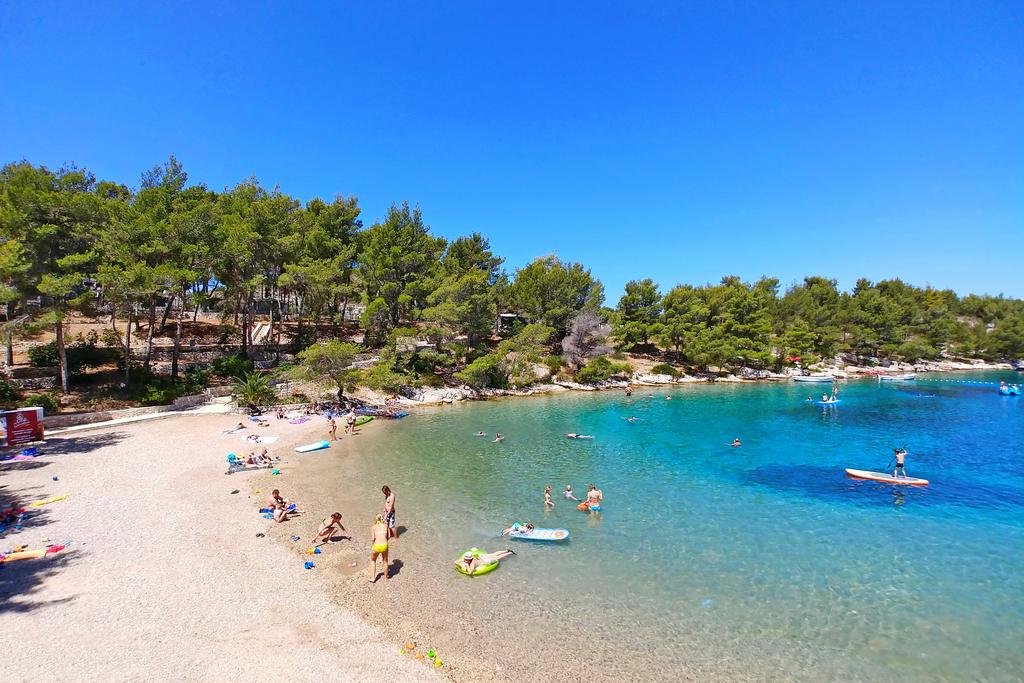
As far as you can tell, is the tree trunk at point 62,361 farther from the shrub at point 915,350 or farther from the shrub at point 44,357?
the shrub at point 915,350

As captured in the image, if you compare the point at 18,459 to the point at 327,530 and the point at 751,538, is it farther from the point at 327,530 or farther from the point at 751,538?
the point at 751,538

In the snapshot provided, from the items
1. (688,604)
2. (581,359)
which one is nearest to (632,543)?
(688,604)

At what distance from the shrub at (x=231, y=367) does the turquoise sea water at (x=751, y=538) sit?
14.5m

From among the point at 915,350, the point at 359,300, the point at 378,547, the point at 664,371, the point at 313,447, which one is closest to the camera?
the point at 378,547

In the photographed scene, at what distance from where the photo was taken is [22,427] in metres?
20.8

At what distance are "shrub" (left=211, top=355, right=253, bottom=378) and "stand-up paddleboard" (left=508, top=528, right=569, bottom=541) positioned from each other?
97.0ft

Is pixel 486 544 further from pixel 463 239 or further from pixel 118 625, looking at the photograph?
pixel 463 239

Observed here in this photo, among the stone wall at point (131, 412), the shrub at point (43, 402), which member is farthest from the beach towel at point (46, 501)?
the shrub at point (43, 402)

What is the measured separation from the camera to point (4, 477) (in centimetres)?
1698

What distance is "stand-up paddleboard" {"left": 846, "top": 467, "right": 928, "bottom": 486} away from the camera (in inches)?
794

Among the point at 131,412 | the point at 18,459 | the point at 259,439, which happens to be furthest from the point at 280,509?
the point at 131,412

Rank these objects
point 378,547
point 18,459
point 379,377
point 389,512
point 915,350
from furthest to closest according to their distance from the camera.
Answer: point 915,350 → point 379,377 → point 18,459 → point 389,512 → point 378,547

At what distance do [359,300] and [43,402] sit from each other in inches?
994

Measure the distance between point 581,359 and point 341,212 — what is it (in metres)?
31.3
